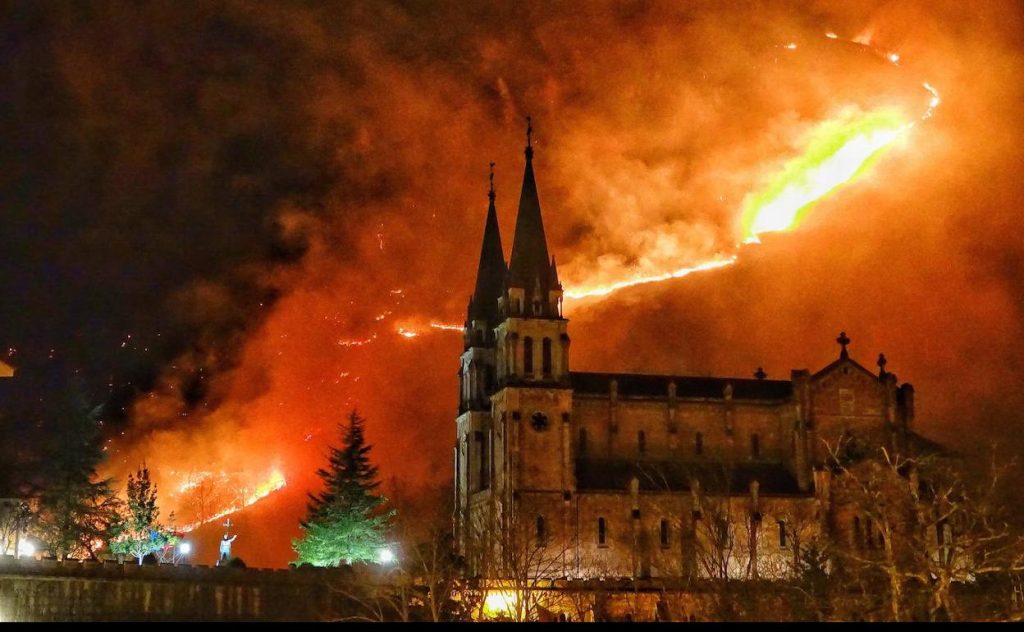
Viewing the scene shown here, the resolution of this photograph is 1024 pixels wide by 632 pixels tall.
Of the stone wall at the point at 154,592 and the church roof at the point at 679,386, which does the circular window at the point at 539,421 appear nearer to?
the church roof at the point at 679,386

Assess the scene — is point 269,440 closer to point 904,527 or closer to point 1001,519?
point 904,527

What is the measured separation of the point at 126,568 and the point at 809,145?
62.3 meters

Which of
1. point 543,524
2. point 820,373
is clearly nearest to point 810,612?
point 543,524

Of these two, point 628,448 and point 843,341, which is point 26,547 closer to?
point 628,448

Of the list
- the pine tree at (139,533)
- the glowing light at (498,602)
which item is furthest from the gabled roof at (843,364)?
the pine tree at (139,533)

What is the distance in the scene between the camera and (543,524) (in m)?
85.2

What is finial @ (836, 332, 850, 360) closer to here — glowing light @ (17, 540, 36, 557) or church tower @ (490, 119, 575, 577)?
church tower @ (490, 119, 575, 577)

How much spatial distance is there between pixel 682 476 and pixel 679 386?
23.5ft

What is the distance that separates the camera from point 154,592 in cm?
7188

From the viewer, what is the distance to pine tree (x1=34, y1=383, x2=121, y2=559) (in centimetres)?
7919

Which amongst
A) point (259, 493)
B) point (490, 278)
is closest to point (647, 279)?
point (490, 278)

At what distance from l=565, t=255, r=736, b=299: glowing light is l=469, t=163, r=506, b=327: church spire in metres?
8.58

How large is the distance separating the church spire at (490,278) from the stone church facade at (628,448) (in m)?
0.42

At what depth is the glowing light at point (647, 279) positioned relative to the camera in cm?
10681
